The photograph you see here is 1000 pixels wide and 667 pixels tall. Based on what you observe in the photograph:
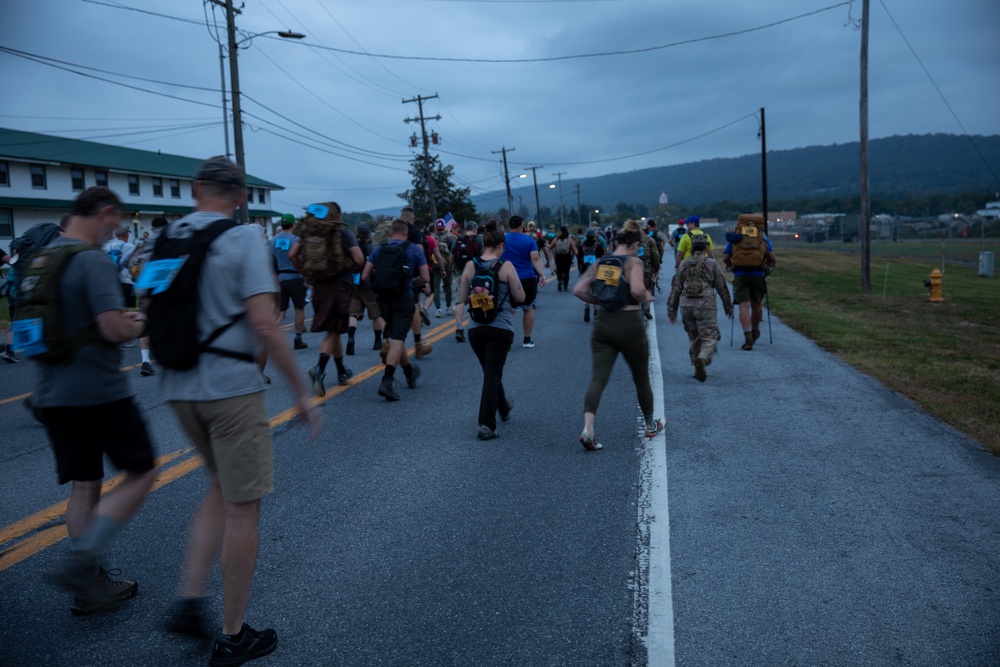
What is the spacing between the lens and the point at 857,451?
22.2 feet

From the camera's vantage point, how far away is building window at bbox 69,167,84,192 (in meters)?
47.5

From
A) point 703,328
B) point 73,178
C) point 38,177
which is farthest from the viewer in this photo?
point 73,178

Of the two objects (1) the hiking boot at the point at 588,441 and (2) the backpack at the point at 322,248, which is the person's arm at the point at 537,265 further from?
(1) the hiking boot at the point at 588,441

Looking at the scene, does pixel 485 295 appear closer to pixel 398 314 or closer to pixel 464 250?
pixel 398 314

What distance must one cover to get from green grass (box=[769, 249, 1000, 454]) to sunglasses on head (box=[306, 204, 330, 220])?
654cm

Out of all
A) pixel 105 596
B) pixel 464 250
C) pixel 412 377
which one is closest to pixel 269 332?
pixel 105 596

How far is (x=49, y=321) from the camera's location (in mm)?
3713

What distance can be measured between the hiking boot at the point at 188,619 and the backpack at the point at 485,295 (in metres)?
4.08

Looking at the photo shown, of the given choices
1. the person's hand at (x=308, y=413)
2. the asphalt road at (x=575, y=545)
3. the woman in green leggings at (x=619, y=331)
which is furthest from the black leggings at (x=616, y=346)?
the person's hand at (x=308, y=413)

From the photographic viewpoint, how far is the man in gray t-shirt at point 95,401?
3.71 metres

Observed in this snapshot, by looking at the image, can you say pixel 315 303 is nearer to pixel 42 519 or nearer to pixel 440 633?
pixel 42 519

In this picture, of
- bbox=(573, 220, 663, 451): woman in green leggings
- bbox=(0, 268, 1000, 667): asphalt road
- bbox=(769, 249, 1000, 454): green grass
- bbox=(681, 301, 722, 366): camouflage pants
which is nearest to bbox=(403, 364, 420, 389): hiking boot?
bbox=(0, 268, 1000, 667): asphalt road

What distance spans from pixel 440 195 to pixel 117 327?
80572 millimetres

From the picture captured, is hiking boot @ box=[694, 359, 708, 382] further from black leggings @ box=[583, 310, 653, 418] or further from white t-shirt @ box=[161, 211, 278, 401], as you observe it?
white t-shirt @ box=[161, 211, 278, 401]
